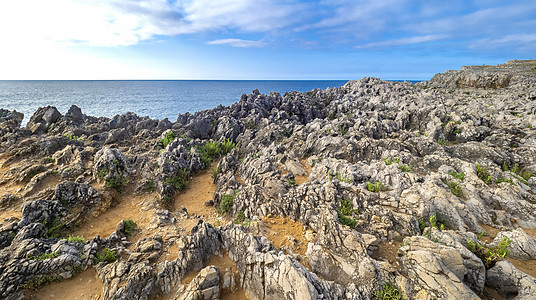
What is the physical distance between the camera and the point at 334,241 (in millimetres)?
8648

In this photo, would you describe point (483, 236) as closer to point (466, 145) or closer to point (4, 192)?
point (466, 145)

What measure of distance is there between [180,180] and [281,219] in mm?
10847

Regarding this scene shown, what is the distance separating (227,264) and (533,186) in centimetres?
1875

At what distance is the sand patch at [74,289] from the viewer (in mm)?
7725

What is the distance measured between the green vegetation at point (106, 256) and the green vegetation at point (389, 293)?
10.2 m

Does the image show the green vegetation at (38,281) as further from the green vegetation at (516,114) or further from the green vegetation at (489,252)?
the green vegetation at (516,114)

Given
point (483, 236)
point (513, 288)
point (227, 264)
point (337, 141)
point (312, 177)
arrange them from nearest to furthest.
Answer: point (513, 288) → point (227, 264) → point (483, 236) → point (312, 177) → point (337, 141)

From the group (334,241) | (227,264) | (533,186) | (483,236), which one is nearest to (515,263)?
(483,236)

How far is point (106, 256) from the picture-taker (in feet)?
30.2

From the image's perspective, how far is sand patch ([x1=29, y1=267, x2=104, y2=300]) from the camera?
25.3 feet

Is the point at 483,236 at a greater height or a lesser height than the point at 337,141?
lesser

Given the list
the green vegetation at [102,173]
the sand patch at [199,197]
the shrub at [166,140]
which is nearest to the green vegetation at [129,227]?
the sand patch at [199,197]

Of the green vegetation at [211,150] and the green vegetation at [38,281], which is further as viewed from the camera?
the green vegetation at [211,150]

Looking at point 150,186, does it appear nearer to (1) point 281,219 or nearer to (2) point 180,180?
(2) point 180,180
